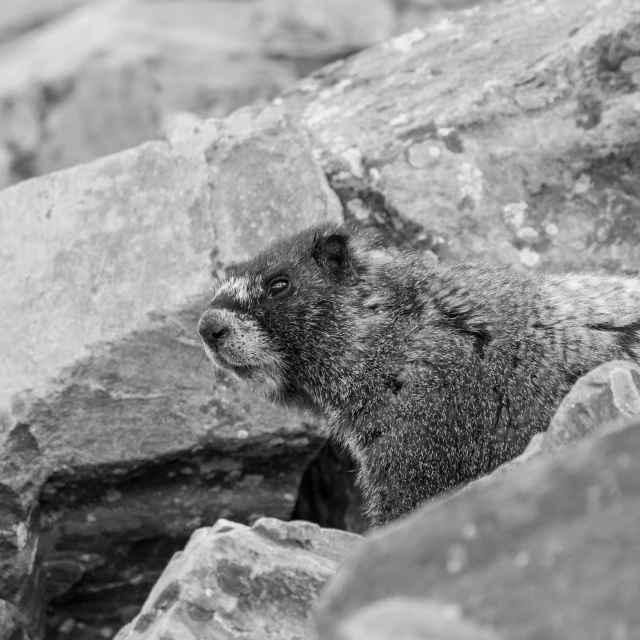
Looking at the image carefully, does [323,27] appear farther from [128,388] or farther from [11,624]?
[11,624]

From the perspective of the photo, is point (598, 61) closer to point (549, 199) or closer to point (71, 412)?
point (549, 199)

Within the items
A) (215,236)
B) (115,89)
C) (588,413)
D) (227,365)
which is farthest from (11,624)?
(115,89)

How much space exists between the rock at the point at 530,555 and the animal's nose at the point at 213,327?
3.73m

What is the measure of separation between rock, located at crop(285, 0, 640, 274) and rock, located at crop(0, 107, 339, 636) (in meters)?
0.61

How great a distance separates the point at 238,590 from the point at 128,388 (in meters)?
2.33

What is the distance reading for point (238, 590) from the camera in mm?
5719

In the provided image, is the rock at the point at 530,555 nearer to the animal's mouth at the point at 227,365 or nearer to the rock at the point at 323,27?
the animal's mouth at the point at 227,365

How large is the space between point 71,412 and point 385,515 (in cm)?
232

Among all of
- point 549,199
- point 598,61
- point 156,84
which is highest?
point 598,61

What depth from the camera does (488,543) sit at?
301 cm

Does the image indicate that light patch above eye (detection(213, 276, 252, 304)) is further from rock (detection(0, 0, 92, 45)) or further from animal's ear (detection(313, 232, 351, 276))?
rock (detection(0, 0, 92, 45))

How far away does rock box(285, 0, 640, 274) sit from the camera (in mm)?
8453

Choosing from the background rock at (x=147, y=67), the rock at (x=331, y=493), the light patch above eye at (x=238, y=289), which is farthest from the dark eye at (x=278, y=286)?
the background rock at (x=147, y=67)

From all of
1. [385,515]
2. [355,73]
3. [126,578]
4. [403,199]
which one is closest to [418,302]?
[385,515]
